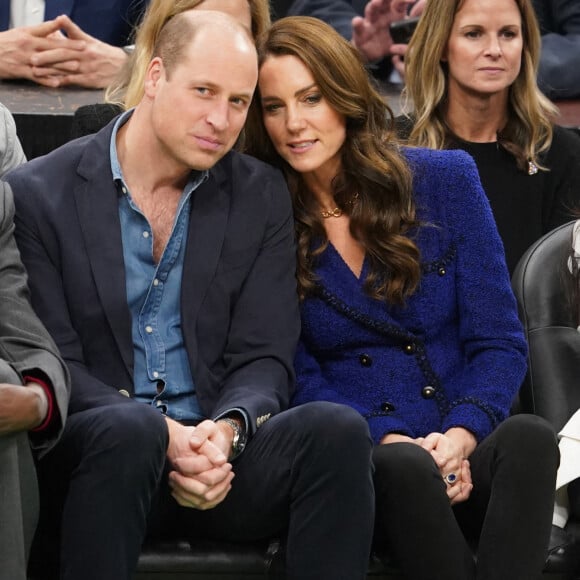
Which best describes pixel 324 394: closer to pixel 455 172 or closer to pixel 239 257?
pixel 239 257

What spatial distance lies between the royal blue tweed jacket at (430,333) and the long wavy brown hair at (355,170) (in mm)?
31

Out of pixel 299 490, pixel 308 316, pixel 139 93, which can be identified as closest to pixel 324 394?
pixel 308 316

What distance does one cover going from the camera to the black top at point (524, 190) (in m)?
3.30

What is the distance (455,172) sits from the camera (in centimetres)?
274

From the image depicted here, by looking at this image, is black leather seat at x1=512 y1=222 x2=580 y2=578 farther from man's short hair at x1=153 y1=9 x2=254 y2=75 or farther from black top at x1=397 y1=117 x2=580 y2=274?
man's short hair at x1=153 y1=9 x2=254 y2=75

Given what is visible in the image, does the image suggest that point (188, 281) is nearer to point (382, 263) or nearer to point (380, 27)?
point (382, 263)

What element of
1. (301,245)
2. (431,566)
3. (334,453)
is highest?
(301,245)

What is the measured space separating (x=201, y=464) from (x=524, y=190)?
131cm

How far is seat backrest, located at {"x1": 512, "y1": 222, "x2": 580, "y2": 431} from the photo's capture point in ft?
8.91

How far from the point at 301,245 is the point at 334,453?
534 millimetres

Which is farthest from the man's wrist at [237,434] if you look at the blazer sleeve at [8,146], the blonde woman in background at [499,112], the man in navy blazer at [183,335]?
the blonde woman in background at [499,112]

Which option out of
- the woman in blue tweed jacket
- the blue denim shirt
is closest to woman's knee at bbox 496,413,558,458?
the woman in blue tweed jacket

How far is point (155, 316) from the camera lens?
2.55m

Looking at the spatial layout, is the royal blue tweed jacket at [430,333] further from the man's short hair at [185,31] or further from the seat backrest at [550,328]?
the man's short hair at [185,31]
